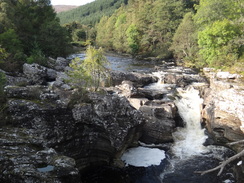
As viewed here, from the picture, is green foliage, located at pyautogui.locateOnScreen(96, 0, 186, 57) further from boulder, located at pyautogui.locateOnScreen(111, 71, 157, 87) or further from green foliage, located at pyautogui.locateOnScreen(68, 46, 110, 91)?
green foliage, located at pyautogui.locateOnScreen(68, 46, 110, 91)

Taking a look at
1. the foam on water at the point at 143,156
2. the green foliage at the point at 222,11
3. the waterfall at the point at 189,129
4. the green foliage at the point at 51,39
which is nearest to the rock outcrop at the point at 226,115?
the waterfall at the point at 189,129

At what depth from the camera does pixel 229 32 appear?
3522 cm

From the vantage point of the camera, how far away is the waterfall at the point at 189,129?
17158 mm

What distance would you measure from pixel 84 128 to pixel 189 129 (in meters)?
11.2

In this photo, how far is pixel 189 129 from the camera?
20281 millimetres

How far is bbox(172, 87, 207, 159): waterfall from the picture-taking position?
676 inches

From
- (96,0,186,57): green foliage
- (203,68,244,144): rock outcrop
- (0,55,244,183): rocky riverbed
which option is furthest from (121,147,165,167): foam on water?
(96,0,186,57): green foliage

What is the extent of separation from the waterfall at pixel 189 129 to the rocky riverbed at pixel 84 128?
26.8 inches

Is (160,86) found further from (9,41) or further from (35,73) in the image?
(9,41)

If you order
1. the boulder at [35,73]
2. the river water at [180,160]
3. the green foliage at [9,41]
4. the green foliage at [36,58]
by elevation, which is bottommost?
the river water at [180,160]

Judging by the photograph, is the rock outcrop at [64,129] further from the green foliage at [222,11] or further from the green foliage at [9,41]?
the green foliage at [222,11]

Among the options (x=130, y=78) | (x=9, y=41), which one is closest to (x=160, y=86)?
(x=130, y=78)

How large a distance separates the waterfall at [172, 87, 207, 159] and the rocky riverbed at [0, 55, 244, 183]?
681 millimetres

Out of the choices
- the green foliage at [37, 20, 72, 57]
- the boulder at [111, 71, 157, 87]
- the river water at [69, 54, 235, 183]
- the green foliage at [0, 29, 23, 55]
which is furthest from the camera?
the green foliage at [37, 20, 72, 57]
